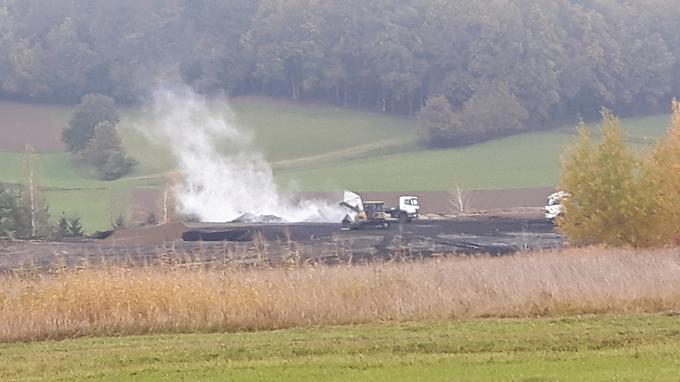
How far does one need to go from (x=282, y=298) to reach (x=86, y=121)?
70583 mm

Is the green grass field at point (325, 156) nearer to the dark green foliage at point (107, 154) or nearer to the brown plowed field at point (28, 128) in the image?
the brown plowed field at point (28, 128)

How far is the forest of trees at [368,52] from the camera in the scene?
321 ft

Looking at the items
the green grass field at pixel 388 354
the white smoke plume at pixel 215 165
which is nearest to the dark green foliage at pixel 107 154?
the white smoke plume at pixel 215 165

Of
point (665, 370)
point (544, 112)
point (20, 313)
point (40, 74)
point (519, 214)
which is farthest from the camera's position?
point (40, 74)

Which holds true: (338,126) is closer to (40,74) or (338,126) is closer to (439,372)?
(40,74)

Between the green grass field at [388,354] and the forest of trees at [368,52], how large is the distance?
7564 centimetres

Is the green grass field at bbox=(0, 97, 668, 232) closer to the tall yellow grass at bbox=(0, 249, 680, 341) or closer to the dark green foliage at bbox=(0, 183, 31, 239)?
the dark green foliage at bbox=(0, 183, 31, 239)

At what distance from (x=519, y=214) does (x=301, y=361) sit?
47.3 meters

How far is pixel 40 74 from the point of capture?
100188 millimetres

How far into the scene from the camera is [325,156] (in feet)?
284

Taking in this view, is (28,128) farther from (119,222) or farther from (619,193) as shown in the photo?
(619,193)

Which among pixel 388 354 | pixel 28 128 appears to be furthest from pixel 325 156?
pixel 388 354

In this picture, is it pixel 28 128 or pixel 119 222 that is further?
pixel 28 128

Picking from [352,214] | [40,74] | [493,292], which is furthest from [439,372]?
[40,74]
